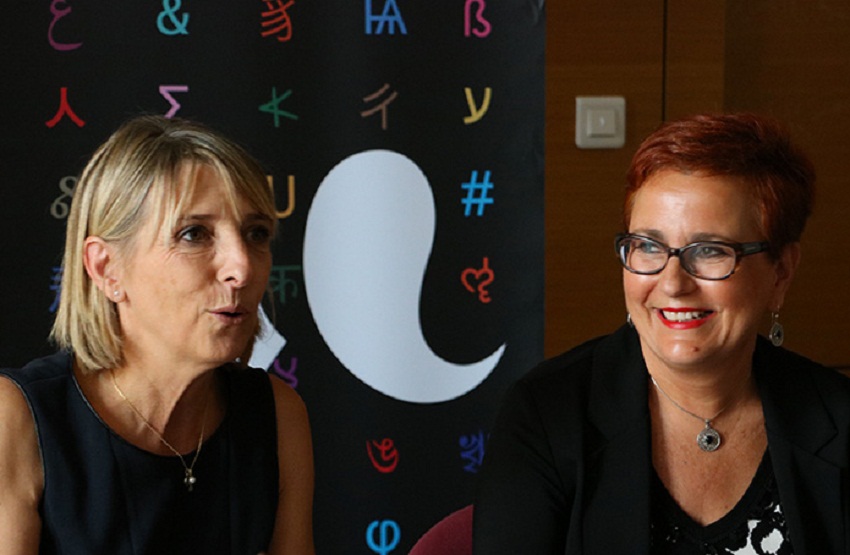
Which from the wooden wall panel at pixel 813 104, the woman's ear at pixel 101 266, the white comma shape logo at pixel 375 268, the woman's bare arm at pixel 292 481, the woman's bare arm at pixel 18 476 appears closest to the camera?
the woman's bare arm at pixel 18 476

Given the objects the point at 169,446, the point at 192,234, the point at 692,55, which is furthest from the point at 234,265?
the point at 692,55

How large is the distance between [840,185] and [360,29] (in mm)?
1416

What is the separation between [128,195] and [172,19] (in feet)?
3.82

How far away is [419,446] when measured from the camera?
2.87m

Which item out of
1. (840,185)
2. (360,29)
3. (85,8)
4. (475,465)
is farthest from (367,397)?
(840,185)

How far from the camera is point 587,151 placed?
288cm

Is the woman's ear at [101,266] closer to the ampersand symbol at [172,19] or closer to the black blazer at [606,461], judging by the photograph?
the black blazer at [606,461]

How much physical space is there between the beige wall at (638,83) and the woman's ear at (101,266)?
1.43 meters

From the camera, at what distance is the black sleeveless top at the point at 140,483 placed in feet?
5.45

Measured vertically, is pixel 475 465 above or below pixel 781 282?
below

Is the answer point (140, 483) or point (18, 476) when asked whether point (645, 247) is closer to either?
point (140, 483)

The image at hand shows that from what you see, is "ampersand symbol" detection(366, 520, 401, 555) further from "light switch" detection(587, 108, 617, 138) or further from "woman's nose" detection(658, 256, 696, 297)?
"woman's nose" detection(658, 256, 696, 297)

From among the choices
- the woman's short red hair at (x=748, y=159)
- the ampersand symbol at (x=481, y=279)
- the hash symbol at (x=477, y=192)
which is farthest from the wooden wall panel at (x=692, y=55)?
the woman's short red hair at (x=748, y=159)

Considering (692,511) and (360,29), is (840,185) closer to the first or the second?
(360,29)
